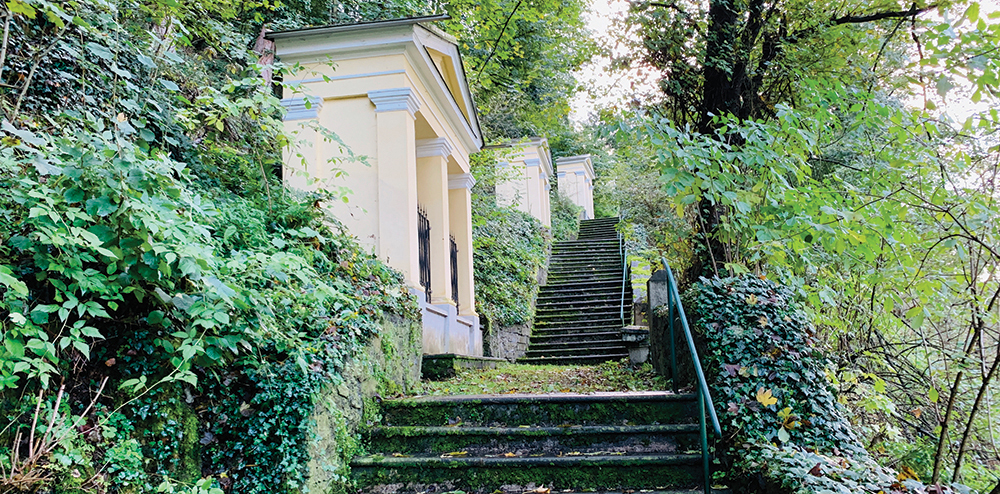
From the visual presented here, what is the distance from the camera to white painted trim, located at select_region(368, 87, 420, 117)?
Answer: 23.2 ft

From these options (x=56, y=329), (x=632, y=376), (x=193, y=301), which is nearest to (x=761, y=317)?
(x=632, y=376)

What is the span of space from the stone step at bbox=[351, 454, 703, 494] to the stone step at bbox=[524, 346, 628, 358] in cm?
651

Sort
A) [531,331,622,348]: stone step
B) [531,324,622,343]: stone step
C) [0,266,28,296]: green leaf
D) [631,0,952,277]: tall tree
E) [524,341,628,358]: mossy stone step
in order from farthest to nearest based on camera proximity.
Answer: [531,324,622,343]: stone step < [531,331,622,348]: stone step < [524,341,628,358]: mossy stone step < [631,0,952,277]: tall tree < [0,266,28,296]: green leaf

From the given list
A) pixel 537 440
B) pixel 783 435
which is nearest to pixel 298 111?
pixel 537 440

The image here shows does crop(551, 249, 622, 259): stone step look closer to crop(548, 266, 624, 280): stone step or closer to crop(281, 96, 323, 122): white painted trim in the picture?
crop(548, 266, 624, 280): stone step

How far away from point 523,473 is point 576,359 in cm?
670

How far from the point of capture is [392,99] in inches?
278

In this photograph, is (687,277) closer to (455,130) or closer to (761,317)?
(761,317)

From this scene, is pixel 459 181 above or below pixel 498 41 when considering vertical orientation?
below

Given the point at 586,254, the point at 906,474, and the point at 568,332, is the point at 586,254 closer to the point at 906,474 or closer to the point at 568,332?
the point at 568,332

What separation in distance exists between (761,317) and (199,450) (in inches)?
150

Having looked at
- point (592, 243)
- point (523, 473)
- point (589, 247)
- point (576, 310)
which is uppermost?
point (592, 243)

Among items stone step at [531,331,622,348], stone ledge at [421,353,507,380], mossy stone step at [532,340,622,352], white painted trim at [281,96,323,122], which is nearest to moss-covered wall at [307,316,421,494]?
stone ledge at [421,353,507,380]

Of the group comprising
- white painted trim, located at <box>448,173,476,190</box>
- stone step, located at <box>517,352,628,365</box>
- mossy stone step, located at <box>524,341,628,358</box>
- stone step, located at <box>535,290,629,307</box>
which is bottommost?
stone step, located at <box>517,352,628,365</box>
